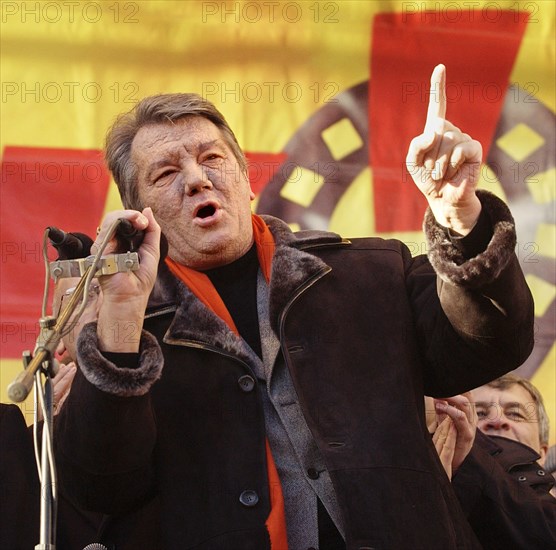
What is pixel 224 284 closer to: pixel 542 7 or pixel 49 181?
pixel 49 181

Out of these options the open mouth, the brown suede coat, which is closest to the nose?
the open mouth

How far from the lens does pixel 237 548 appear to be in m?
2.38

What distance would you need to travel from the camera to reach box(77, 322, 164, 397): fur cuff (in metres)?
2.28

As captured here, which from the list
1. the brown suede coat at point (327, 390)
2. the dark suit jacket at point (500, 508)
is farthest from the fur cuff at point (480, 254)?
the dark suit jacket at point (500, 508)

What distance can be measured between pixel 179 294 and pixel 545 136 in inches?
75.5

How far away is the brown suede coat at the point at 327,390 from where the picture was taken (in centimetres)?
231

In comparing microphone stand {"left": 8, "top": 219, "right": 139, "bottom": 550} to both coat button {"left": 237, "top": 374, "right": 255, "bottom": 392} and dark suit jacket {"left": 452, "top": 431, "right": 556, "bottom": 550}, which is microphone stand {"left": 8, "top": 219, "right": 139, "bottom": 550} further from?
dark suit jacket {"left": 452, "top": 431, "right": 556, "bottom": 550}

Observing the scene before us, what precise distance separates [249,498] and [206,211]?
33.8 inches

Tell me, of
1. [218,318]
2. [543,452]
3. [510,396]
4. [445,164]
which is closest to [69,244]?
[218,318]

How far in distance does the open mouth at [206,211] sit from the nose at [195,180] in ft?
0.17

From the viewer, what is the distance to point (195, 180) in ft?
9.45

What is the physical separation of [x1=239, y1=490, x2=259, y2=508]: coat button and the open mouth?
0.82 metres

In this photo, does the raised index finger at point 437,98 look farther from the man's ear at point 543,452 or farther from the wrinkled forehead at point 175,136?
the man's ear at point 543,452

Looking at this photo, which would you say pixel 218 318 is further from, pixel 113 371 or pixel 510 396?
pixel 510 396
